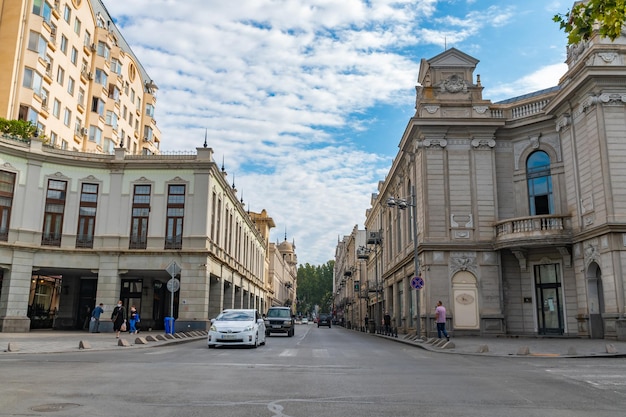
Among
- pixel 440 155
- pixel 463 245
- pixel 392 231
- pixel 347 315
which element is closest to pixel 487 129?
pixel 440 155

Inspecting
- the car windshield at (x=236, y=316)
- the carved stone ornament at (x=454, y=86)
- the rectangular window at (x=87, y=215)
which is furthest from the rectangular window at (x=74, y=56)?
the car windshield at (x=236, y=316)

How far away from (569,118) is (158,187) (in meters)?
24.6

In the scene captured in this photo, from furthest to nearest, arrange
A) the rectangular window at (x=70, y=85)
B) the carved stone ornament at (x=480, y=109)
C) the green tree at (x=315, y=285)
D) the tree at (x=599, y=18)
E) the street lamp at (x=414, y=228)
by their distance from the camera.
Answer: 1. the green tree at (x=315, y=285)
2. the rectangular window at (x=70, y=85)
3. the carved stone ornament at (x=480, y=109)
4. the street lamp at (x=414, y=228)
5. the tree at (x=599, y=18)

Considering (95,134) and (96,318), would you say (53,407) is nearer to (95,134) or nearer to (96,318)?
(96,318)

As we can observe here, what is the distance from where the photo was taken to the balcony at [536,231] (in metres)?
26.8

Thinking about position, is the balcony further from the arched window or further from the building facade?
the building facade

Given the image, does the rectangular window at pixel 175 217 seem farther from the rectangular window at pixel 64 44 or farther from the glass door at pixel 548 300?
the glass door at pixel 548 300

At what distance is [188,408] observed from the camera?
Answer: 7.18m

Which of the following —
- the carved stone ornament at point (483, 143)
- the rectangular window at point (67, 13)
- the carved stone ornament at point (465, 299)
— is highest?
the rectangular window at point (67, 13)

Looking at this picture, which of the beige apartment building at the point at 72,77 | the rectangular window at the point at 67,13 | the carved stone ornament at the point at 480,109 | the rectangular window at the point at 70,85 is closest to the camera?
the carved stone ornament at the point at 480,109

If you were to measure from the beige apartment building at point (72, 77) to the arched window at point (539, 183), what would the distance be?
99.4 feet

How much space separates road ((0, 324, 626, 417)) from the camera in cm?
720

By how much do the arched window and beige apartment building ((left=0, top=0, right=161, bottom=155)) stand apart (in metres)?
30.3

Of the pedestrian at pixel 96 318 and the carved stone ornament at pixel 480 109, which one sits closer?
the pedestrian at pixel 96 318
